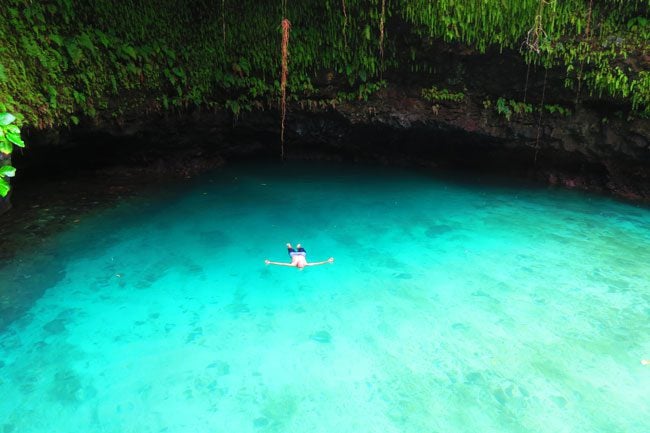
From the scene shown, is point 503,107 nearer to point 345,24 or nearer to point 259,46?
point 345,24

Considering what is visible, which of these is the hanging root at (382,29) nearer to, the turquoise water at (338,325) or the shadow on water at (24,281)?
the turquoise water at (338,325)

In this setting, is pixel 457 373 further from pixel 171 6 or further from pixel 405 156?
pixel 171 6

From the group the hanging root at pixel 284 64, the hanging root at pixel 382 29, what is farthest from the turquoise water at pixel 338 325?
the hanging root at pixel 382 29

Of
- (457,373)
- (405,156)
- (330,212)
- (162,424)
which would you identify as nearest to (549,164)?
(405,156)

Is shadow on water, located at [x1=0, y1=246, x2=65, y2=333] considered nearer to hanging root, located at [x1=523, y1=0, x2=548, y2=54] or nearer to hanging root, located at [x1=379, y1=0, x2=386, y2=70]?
hanging root, located at [x1=379, y1=0, x2=386, y2=70]

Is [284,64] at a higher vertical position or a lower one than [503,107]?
higher

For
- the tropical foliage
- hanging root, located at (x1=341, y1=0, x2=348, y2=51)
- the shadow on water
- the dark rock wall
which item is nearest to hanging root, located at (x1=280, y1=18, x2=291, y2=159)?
the tropical foliage

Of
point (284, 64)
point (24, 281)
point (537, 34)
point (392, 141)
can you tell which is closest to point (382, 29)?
point (284, 64)

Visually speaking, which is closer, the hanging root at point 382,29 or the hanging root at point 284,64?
the hanging root at point 382,29

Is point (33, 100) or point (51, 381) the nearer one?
point (51, 381)
